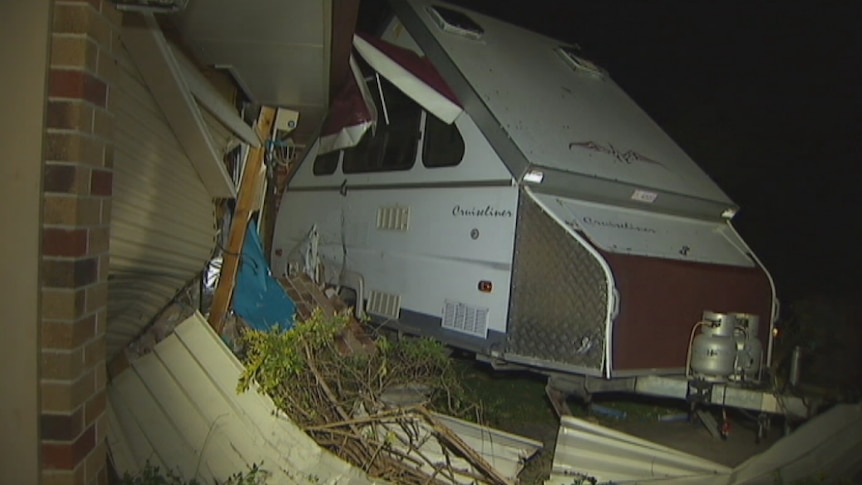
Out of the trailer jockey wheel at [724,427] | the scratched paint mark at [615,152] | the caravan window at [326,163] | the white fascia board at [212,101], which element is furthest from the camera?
the caravan window at [326,163]

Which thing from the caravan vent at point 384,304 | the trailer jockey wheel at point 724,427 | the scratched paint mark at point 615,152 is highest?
the scratched paint mark at point 615,152

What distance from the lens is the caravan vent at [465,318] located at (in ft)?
13.5

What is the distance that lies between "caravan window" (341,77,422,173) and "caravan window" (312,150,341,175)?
292 mm

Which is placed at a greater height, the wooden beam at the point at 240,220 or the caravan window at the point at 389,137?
the caravan window at the point at 389,137

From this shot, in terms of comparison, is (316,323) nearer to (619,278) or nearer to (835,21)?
(619,278)

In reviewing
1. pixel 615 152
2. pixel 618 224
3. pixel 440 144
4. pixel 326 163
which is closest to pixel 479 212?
pixel 440 144

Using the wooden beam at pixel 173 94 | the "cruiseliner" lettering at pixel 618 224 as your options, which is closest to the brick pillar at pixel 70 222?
the wooden beam at pixel 173 94

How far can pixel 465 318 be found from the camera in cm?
425

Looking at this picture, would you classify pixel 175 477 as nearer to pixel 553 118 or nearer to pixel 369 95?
pixel 553 118

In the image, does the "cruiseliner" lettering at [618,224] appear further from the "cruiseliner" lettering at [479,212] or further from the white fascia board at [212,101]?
the white fascia board at [212,101]

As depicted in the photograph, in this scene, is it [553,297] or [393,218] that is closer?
[553,297]

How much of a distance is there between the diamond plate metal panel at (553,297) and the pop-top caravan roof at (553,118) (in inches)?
14.3

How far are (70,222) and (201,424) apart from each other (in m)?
1.60

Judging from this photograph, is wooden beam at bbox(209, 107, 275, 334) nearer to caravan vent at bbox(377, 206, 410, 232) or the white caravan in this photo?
the white caravan
